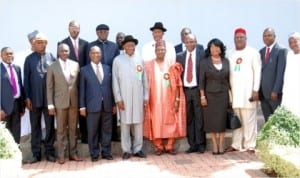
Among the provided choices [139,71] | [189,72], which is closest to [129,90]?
[139,71]

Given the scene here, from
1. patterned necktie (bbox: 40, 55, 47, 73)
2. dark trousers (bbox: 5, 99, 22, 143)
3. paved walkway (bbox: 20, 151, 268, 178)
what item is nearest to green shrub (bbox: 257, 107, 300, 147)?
paved walkway (bbox: 20, 151, 268, 178)

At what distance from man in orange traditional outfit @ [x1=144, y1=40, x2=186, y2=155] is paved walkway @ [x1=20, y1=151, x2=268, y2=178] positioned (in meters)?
0.38

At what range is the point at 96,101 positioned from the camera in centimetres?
731

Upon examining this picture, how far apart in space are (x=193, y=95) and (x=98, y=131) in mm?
1590

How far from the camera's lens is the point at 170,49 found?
791 centimetres

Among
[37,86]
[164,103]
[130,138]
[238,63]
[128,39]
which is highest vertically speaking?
[128,39]

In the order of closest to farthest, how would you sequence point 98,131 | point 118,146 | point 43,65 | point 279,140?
point 279,140 → point 43,65 → point 98,131 → point 118,146

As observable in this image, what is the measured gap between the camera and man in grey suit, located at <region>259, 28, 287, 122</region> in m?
7.27

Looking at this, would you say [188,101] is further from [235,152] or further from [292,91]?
[292,91]

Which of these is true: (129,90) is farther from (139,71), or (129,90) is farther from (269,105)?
(269,105)

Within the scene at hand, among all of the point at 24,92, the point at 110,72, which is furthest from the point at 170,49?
the point at 24,92

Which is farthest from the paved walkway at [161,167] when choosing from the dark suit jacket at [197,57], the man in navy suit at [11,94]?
the dark suit jacket at [197,57]

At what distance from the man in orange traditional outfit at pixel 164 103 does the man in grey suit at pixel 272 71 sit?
1.29 metres

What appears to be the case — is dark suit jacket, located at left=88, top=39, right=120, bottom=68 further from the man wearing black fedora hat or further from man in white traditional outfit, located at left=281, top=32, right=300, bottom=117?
man in white traditional outfit, located at left=281, top=32, right=300, bottom=117
